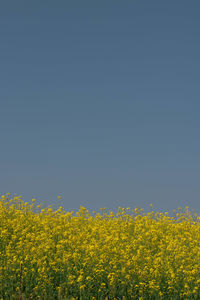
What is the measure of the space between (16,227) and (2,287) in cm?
364

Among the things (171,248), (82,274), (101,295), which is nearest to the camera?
(101,295)

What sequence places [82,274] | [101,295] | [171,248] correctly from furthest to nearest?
[171,248] → [82,274] → [101,295]

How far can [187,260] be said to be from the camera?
1052cm

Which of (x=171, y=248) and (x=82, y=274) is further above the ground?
(x=171, y=248)

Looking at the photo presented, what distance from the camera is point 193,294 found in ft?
32.5

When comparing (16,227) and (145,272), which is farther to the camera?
(16,227)

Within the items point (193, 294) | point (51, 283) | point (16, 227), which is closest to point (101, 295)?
point (51, 283)

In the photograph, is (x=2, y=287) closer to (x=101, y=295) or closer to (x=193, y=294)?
(x=101, y=295)

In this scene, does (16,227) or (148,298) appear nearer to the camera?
(148,298)

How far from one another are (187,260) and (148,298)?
4.79 ft

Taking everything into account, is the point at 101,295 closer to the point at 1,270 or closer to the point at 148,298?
the point at 148,298

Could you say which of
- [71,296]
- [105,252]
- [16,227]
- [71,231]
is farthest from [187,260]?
[16,227]

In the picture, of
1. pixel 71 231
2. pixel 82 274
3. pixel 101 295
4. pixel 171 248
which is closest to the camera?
pixel 101 295

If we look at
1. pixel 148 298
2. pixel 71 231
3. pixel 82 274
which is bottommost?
pixel 148 298
